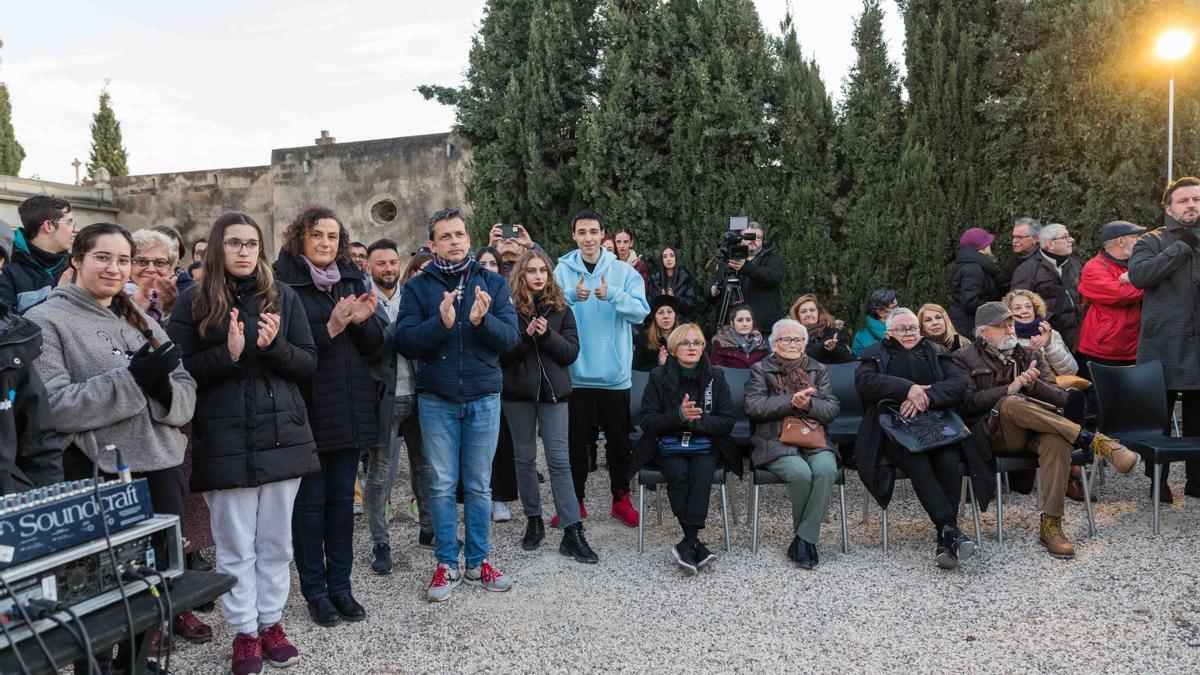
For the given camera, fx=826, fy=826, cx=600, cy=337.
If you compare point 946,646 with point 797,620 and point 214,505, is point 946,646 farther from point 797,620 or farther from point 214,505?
point 214,505

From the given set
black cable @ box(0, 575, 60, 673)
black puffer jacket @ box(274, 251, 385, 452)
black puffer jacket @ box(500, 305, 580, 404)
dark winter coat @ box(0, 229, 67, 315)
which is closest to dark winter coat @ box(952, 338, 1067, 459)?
black puffer jacket @ box(500, 305, 580, 404)

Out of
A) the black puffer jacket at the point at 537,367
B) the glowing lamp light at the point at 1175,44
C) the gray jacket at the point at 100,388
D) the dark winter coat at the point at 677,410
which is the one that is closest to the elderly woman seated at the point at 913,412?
the dark winter coat at the point at 677,410

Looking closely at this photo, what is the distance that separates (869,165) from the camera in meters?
8.48

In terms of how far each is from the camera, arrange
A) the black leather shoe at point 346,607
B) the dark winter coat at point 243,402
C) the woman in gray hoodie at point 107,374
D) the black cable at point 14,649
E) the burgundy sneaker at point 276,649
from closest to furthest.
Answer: the black cable at point 14,649, the woman in gray hoodie at point 107,374, the dark winter coat at point 243,402, the burgundy sneaker at point 276,649, the black leather shoe at point 346,607

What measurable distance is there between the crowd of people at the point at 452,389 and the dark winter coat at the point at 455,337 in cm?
1

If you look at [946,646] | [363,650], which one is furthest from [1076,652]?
[363,650]

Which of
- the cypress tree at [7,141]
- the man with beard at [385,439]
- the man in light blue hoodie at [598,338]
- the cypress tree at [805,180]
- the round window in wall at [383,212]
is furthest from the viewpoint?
the cypress tree at [7,141]

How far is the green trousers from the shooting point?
469 cm

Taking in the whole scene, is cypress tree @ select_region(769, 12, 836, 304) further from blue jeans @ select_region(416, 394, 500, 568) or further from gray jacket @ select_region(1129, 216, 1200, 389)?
blue jeans @ select_region(416, 394, 500, 568)

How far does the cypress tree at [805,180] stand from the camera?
852 cm

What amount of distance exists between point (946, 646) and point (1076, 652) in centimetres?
50

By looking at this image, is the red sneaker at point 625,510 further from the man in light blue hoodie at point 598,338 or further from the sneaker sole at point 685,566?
the sneaker sole at point 685,566

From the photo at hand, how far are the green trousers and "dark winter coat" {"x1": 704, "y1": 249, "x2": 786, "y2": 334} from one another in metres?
2.49

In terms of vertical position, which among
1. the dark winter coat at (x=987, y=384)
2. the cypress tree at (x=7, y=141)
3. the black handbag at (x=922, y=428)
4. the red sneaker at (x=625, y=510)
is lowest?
the red sneaker at (x=625, y=510)
